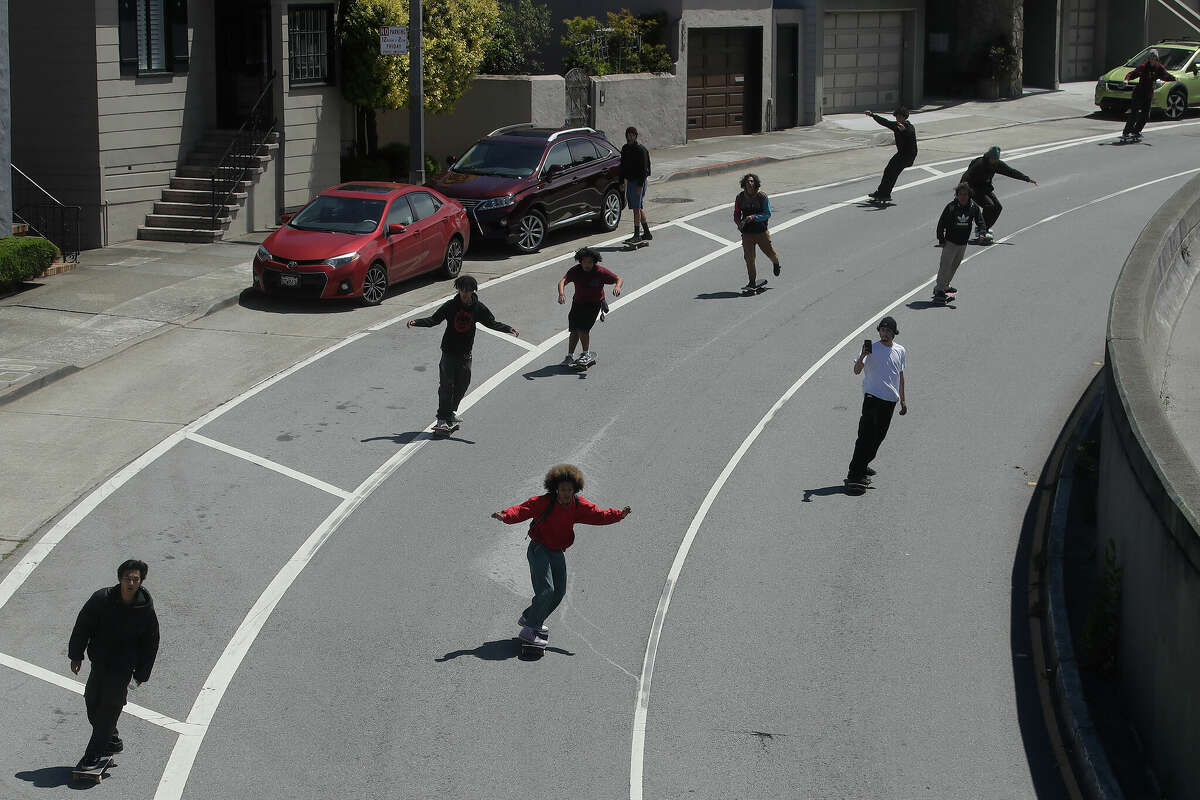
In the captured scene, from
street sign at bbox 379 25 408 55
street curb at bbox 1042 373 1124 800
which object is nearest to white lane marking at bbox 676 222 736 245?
street sign at bbox 379 25 408 55

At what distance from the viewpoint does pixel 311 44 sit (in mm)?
27906

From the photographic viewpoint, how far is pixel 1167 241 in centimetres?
2019

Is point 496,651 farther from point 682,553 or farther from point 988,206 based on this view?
point 988,206

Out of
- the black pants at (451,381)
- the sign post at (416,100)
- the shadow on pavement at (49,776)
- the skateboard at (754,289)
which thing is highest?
the sign post at (416,100)

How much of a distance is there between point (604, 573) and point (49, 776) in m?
5.04

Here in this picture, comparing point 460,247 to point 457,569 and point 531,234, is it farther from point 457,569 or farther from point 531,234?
point 457,569

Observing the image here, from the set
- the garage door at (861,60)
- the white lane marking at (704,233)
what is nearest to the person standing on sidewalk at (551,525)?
the white lane marking at (704,233)

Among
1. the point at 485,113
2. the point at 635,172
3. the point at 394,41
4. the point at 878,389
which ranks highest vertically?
the point at 394,41

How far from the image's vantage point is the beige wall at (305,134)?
27.2m

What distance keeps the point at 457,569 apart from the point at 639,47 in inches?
970

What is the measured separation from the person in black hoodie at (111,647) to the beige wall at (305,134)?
745 inches

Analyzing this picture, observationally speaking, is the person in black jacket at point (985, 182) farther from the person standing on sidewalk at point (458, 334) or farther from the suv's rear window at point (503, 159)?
the person standing on sidewalk at point (458, 334)

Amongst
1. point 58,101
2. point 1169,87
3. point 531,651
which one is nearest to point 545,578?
point 531,651

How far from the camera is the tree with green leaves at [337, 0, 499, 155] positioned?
92.1 ft
